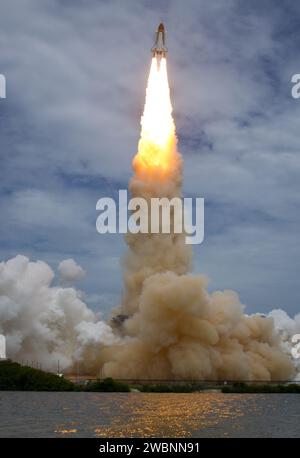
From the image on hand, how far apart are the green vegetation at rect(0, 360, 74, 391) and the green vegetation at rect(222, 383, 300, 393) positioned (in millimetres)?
26172

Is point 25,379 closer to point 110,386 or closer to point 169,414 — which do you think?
point 110,386

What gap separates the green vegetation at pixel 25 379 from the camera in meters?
117

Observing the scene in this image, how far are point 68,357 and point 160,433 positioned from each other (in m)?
74.9

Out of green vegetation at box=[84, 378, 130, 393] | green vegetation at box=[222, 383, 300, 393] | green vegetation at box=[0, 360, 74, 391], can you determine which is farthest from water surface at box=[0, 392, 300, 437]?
green vegetation at box=[0, 360, 74, 391]

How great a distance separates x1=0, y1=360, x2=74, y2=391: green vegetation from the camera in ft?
384

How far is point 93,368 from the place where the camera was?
127500 mm

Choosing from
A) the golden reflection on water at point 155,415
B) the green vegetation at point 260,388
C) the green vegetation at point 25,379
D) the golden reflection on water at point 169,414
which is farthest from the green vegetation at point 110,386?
the green vegetation at point 260,388

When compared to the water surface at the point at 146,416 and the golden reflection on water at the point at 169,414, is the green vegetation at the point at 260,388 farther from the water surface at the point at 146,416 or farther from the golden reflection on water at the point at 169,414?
the water surface at the point at 146,416

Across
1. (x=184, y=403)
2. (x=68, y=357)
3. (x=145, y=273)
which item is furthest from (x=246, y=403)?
(x=68, y=357)

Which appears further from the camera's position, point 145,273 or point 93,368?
point 93,368

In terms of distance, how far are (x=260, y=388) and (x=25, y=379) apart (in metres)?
38.3

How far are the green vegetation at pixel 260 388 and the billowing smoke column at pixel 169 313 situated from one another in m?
1.70
